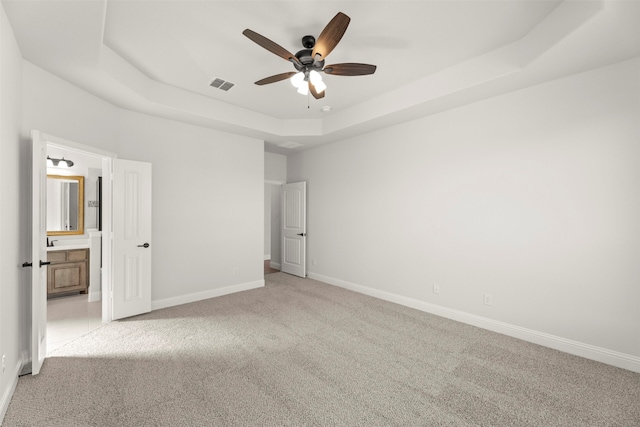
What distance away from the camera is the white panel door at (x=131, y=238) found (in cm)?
371

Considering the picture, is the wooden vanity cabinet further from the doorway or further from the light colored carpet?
the light colored carpet

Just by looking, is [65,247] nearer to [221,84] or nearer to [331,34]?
[221,84]

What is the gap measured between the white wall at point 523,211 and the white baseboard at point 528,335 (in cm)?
1

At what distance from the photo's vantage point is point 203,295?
4633mm

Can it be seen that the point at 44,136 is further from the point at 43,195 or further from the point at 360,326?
the point at 360,326

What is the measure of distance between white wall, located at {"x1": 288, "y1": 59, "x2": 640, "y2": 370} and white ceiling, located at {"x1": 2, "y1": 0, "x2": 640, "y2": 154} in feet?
1.23

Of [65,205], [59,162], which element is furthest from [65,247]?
[59,162]

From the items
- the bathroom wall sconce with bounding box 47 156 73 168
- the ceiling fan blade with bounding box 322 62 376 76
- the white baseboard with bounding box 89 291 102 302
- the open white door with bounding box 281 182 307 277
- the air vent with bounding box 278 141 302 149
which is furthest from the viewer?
the open white door with bounding box 281 182 307 277

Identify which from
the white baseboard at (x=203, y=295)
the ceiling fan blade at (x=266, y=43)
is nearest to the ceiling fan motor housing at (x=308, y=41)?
the ceiling fan blade at (x=266, y=43)

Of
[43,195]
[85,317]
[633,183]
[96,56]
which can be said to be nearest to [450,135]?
[633,183]

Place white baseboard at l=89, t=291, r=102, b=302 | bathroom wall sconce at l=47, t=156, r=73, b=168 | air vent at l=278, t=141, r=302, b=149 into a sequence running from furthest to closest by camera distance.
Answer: air vent at l=278, t=141, r=302, b=149
bathroom wall sconce at l=47, t=156, r=73, b=168
white baseboard at l=89, t=291, r=102, b=302

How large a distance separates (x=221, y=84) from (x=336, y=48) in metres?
1.60

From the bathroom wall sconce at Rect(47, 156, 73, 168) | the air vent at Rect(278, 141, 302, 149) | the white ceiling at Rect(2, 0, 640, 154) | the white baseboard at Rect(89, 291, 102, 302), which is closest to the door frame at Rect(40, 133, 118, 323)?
the white ceiling at Rect(2, 0, 640, 154)

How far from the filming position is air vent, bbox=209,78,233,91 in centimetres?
363
